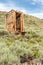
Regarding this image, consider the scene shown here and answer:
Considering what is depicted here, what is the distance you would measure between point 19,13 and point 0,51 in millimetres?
9590

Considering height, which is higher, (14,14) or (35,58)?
(14,14)

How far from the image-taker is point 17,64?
28.0 feet

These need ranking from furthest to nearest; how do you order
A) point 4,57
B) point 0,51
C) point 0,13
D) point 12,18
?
point 0,13 → point 12,18 → point 0,51 → point 4,57

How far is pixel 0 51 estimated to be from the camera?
9.08m

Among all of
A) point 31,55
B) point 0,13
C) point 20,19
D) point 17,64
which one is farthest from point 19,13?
point 0,13

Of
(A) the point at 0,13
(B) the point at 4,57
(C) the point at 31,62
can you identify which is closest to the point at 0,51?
(B) the point at 4,57

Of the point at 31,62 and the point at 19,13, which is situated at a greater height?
the point at 19,13

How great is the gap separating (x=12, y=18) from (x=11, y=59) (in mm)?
9800

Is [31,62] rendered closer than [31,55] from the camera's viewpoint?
Yes

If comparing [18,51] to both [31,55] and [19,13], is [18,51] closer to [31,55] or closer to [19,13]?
[31,55]

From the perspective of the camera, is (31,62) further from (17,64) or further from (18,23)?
(18,23)

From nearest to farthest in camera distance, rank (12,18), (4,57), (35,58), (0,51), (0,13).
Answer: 1. (4,57)
2. (0,51)
3. (35,58)
4. (12,18)
5. (0,13)

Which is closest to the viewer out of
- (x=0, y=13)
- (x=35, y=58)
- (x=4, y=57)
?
(x=4, y=57)

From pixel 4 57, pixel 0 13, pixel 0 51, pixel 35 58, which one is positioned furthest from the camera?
pixel 0 13
